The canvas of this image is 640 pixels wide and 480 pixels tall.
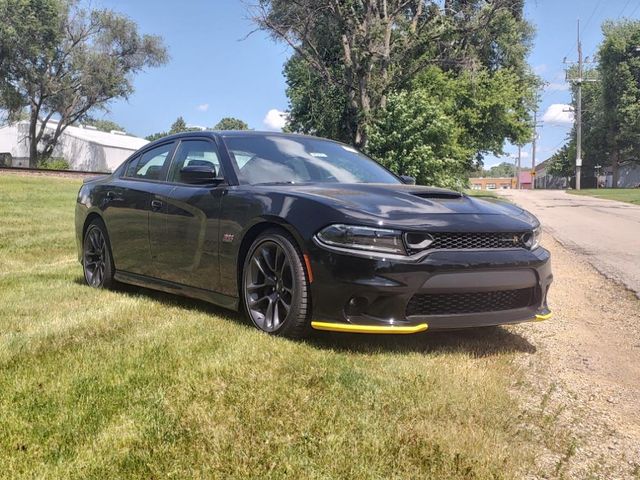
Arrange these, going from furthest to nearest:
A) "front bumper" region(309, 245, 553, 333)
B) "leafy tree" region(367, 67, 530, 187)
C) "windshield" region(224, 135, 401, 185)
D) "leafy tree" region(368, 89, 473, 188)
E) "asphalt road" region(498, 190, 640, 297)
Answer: "leafy tree" region(367, 67, 530, 187), "leafy tree" region(368, 89, 473, 188), "asphalt road" region(498, 190, 640, 297), "windshield" region(224, 135, 401, 185), "front bumper" region(309, 245, 553, 333)

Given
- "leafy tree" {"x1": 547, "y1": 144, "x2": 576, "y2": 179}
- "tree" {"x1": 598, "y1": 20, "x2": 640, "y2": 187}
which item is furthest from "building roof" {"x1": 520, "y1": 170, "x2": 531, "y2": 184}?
"tree" {"x1": 598, "y1": 20, "x2": 640, "y2": 187}

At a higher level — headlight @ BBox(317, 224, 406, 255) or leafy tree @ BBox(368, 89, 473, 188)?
leafy tree @ BBox(368, 89, 473, 188)

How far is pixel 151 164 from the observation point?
5.53 m

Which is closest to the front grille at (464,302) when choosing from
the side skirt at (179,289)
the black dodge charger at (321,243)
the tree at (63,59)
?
the black dodge charger at (321,243)

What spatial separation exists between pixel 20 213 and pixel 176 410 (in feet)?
36.4

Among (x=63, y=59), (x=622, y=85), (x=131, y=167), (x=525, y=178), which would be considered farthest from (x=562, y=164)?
(x=131, y=167)

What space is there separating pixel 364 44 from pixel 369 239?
1911cm

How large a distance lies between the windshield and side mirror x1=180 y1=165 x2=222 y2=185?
0.69 feet

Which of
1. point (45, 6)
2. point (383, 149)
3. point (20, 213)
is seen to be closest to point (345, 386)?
point (20, 213)

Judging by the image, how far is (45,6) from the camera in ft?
126

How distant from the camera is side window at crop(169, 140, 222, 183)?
473cm

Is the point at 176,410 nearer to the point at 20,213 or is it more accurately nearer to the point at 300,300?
the point at 300,300

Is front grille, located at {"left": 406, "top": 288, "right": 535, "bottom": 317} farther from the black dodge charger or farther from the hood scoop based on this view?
the hood scoop

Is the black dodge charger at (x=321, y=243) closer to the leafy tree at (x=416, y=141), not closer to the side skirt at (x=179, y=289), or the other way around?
the side skirt at (x=179, y=289)
